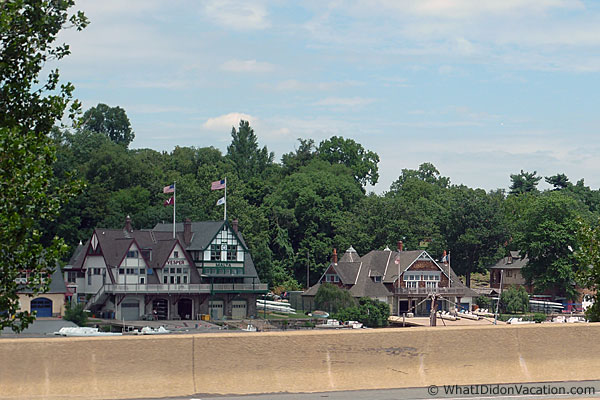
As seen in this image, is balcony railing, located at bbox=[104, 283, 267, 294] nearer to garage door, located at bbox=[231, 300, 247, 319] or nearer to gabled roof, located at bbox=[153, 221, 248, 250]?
garage door, located at bbox=[231, 300, 247, 319]

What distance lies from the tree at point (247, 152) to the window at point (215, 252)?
79321 mm

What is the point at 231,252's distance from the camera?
9175 centimetres

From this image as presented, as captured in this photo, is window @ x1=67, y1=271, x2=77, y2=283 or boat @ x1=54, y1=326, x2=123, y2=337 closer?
boat @ x1=54, y1=326, x2=123, y2=337

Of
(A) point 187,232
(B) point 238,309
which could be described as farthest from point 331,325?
(A) point 187,232

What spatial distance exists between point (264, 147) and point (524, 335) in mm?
156284

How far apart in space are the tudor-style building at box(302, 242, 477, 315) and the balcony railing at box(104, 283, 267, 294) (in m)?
11.0

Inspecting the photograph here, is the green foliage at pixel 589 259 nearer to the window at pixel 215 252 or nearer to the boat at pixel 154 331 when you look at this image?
the boat at pixel 154 331

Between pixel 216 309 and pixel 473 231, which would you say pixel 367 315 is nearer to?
pixel 216 309

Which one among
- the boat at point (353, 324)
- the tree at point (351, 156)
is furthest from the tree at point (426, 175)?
the boat at point (353, 324)

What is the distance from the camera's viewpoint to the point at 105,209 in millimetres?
112625

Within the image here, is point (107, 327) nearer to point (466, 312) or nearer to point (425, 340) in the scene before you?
point (466, 312)

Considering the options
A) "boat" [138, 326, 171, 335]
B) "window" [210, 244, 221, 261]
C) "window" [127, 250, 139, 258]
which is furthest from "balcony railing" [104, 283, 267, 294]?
"boat" [138, 326, 171, 335]

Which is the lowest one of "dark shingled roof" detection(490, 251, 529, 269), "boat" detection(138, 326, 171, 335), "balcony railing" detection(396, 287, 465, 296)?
"boat" detection(138, 326, 171, 335)

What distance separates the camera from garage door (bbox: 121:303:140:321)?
84.5 metres
